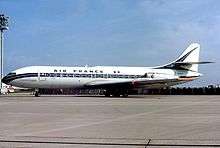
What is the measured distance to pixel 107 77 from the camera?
184 ft

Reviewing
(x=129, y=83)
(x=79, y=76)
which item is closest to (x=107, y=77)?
(x=129, y=83)

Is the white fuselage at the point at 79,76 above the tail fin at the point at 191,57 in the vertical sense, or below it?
below

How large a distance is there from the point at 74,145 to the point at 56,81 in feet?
146

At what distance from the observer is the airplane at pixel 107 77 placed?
53312 millimetres

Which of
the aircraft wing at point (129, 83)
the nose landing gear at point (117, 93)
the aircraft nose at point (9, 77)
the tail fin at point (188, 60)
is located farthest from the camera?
the tail fin at point (188, 60)

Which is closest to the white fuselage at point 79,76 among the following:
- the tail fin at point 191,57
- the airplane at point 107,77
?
the airplane at point 107,77

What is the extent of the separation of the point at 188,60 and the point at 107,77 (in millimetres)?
14260

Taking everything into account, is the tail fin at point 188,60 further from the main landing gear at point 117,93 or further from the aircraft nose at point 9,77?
the aircraft nose at point 9,77

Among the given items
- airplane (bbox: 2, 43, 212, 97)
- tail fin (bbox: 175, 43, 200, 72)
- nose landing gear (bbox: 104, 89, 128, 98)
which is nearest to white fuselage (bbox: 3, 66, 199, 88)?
airplane (bbox: 2, 43, 212, 97)

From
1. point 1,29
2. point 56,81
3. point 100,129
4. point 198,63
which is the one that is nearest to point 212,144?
point 100,129

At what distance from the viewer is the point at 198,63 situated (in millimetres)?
60688

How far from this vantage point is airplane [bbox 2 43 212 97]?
5331cm

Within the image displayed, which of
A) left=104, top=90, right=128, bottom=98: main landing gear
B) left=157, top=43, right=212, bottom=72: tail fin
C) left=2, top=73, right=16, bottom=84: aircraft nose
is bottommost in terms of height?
left=104, top=90, right=128, bottom=98: main landing gear

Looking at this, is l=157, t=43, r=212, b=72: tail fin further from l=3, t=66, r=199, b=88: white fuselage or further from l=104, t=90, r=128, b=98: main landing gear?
l=104, t=90, r=128, b=98: main landing gear
